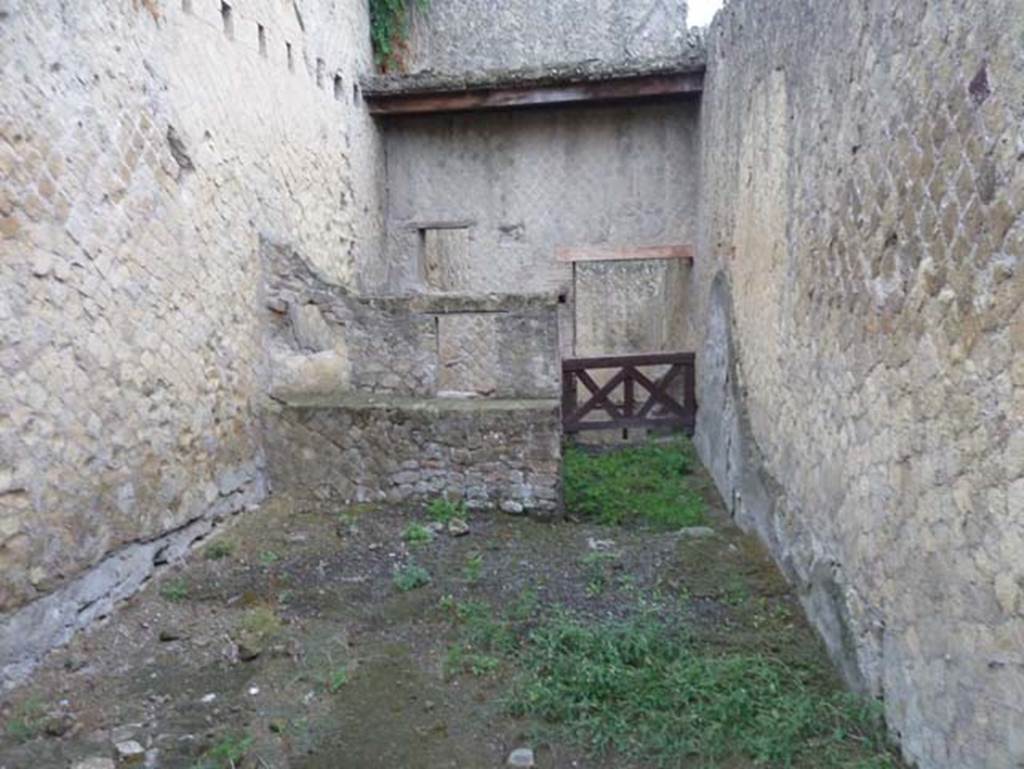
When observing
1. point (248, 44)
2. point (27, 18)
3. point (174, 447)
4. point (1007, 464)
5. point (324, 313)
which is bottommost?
point (174, 447)

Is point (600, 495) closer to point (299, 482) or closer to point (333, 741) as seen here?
point (299, 482)

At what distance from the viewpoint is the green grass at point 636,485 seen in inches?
221

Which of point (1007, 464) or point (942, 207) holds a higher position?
point (942, 207)

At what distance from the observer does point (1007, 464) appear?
1.78 m

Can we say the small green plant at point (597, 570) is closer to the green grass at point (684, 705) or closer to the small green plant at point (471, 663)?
the green grass at point (684, 705)

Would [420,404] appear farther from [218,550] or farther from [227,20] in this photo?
[227,20]

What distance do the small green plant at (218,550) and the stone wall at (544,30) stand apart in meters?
7.80

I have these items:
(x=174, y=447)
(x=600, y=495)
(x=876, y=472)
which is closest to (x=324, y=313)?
(x=174, y=447)

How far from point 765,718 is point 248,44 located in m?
5.49

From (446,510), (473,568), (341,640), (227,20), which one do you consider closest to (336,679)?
(341,640)

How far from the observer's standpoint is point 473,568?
427 centimetres

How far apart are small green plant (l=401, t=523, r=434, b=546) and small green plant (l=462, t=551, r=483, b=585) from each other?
41cm

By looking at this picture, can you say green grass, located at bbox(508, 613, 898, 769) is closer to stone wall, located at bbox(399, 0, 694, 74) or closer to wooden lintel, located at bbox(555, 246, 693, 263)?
wooden lintel, located at bbox(555, 246, 693, 263)

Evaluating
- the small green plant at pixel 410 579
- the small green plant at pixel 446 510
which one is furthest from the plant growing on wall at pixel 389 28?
the small green plant at pixel 410 579
